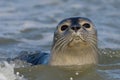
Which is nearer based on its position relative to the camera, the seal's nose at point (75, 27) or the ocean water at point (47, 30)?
the seal's nose at point (75, 27)

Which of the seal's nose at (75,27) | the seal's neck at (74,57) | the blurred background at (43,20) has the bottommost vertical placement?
the seal's neck at (74,57)

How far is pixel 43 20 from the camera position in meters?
14.2

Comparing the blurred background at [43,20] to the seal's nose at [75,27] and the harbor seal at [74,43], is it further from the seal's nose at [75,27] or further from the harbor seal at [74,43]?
the seal's nose at [75,27]

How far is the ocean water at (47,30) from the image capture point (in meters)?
8.48

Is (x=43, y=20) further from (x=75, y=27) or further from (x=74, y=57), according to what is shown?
(x=75, y=27)

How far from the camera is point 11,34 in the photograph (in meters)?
12.6

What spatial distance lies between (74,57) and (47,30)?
454 cm

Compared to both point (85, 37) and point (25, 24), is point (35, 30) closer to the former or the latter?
point (25, 24)

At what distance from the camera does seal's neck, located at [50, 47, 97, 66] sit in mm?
8537

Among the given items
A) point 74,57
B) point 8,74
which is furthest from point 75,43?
point 8,74

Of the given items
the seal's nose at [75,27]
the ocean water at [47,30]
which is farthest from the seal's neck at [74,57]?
the seal's nose at [75,27]

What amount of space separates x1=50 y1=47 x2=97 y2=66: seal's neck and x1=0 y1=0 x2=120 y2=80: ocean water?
0.13 metres

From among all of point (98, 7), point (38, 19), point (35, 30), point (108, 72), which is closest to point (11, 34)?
point (35, 30)

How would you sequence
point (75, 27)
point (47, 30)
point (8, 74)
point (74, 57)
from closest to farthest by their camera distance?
point (8, 74), point (75, 27), point (74, 57), point (47, 30)
